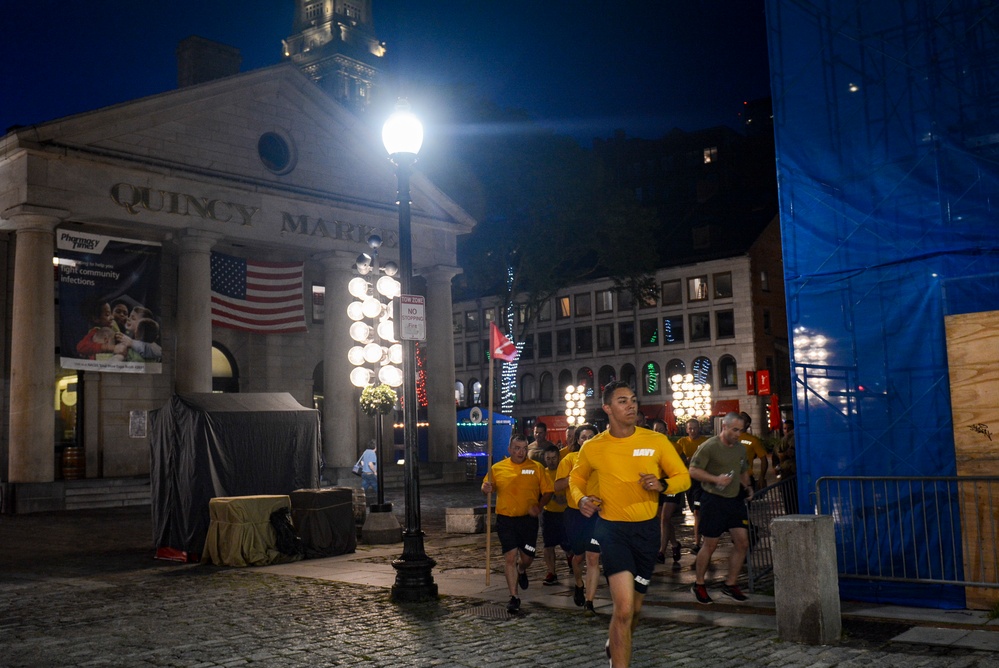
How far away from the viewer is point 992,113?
31.9 ft

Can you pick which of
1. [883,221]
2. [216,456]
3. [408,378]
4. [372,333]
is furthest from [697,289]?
[883,221]

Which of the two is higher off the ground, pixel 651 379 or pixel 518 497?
pixel 651 379

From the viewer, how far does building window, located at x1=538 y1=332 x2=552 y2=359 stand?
7350 cm

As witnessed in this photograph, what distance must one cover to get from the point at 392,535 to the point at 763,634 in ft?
31.5

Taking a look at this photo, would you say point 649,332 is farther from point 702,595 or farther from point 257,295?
point 702,595

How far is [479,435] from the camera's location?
137ft

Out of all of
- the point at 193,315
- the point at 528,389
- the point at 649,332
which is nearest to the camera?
the point at 193,315

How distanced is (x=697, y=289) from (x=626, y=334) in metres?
6.39

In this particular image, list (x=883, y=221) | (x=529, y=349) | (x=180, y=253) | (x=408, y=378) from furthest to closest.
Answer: (x=529, y=349) → (x=180, y=253) → (x=408, y=378) → (x=883, y=221)

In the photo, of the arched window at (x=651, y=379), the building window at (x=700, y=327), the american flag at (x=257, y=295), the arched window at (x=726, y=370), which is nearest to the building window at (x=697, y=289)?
the building window at (x=700, y=327)

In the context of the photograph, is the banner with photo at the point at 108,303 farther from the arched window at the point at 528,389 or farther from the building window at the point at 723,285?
the arched window at the point at 528,389

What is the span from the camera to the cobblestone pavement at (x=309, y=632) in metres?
7.70

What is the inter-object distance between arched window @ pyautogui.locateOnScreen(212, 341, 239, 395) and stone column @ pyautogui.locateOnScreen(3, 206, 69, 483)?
24.7 ft

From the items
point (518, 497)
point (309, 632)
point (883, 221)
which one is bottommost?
point (309, 632)
